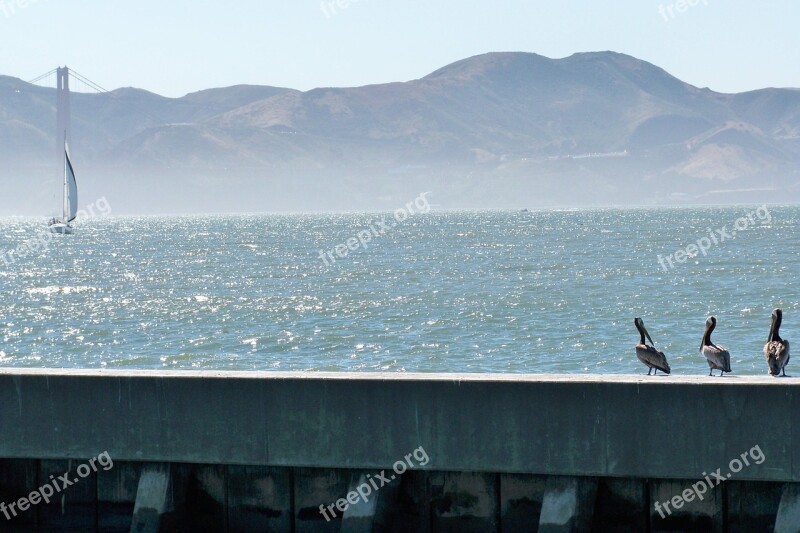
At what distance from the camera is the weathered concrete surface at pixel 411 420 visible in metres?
9.35

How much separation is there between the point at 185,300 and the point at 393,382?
3819cm

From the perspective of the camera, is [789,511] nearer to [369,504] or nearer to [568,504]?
[568,504]

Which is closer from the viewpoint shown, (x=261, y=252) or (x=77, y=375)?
(x=77, y=375)

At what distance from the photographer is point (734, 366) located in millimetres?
26375

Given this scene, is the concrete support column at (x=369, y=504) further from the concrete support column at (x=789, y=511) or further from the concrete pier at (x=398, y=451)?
the concrete support column at (x=789, y=511)

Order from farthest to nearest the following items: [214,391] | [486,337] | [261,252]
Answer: [261,252]
[486,337]
[214,391]

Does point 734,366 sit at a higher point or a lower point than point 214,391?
→ lower

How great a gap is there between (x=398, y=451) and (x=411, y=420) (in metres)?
0.26

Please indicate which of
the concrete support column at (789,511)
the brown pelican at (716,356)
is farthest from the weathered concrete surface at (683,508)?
the brown pelican at (716,356)

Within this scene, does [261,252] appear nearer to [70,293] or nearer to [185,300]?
[70,293]

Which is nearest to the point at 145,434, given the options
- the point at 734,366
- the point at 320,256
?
the point at 734,366

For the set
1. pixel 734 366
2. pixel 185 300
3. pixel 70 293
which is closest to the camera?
pixel 734 366

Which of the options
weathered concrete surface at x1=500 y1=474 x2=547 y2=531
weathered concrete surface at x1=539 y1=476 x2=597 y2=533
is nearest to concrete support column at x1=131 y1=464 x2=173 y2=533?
weathered concrete surface at x1=500 y1=474 x2=547 y2=531

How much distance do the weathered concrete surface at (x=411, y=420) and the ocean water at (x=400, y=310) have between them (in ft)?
53.4
